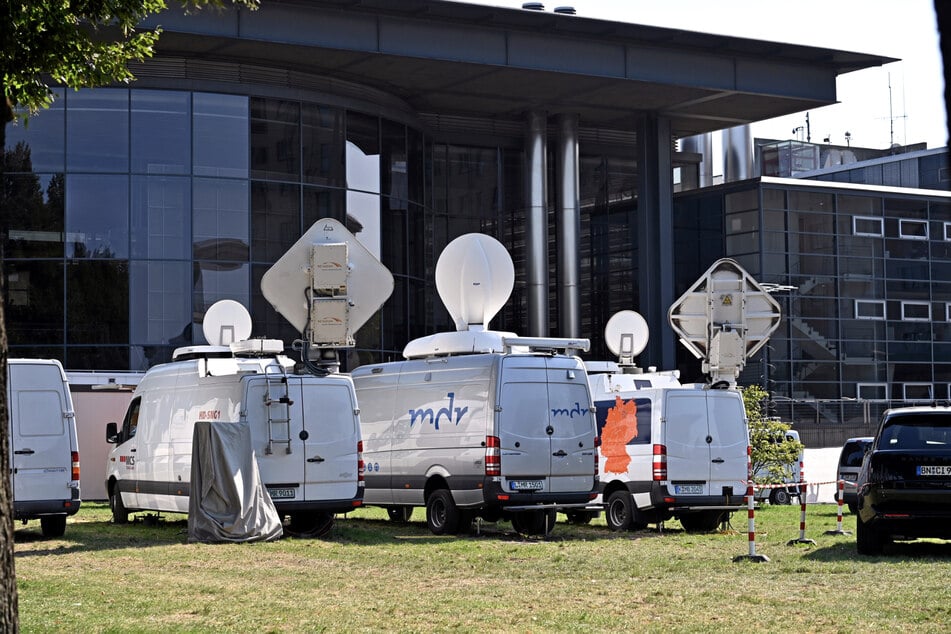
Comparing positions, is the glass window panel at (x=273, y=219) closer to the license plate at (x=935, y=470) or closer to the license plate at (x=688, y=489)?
the license plate at (x=688, y=489)

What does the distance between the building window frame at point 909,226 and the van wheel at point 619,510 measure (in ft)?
92.9

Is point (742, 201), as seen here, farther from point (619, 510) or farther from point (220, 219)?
point (619, 510)

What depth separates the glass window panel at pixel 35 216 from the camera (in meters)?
33.0

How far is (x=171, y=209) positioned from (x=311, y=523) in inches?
644

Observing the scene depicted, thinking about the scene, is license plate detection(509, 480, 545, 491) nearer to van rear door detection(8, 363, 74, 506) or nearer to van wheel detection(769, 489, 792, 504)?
van rear door detection(8, 363, 74, 506)

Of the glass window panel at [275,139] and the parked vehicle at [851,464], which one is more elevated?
the glass window panel at [275,139]

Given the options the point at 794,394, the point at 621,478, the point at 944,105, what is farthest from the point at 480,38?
the point at 944,105

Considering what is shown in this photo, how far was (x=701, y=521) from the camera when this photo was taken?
2127 centimetres

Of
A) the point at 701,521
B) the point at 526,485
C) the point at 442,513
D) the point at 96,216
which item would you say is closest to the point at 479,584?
the point at 526,485

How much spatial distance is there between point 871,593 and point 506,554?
523cm

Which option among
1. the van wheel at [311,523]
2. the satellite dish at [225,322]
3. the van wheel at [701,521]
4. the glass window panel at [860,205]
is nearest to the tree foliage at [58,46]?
the van wheel at [311,523]

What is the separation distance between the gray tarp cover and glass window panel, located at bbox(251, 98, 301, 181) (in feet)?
57.4

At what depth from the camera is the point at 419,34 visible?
35062 millimetres

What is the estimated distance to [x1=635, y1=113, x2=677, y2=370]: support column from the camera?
133 feet
